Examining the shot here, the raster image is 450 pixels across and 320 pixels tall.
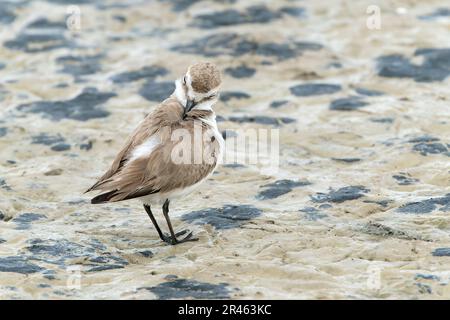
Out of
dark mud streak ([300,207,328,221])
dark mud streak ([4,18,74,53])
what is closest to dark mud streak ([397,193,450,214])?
dark mud streak ([300,207,328,221])

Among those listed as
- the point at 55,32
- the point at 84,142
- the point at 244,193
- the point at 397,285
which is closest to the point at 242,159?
the point at 244,193

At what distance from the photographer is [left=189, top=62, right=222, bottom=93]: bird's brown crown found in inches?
309

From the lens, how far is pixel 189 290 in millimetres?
6383

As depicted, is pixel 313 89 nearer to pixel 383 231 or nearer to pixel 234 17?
pixel 234 17

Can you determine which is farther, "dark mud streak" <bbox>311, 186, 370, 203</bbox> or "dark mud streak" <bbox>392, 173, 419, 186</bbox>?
"dark mud streak" <bbox>392, 173, 419, 186</bbox>

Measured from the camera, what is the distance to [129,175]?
7.14 meters

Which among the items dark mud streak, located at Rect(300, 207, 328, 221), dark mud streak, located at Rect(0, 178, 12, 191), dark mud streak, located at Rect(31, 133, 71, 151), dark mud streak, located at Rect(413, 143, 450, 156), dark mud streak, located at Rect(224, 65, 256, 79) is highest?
dark mud streak, located at Rect(224, 65, 256, 79)

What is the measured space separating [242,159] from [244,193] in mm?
980

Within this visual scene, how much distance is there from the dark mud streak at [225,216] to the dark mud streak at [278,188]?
0.36 meters

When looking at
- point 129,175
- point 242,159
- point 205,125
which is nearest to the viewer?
point 129,175

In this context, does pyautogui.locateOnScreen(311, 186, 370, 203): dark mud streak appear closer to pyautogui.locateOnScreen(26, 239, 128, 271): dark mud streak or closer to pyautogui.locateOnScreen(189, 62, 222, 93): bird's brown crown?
pyautogui.locateOnScreen(189, 62, 222, 93): bird's brown crown

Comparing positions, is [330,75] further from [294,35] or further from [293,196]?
[293,196]

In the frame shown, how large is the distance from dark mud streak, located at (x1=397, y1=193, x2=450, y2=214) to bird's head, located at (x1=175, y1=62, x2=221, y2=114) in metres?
1.99

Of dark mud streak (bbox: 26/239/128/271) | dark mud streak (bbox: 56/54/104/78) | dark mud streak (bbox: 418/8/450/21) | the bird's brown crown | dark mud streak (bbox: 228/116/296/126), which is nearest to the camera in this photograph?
dark mud streak (bbox: 26/239/128/271)
